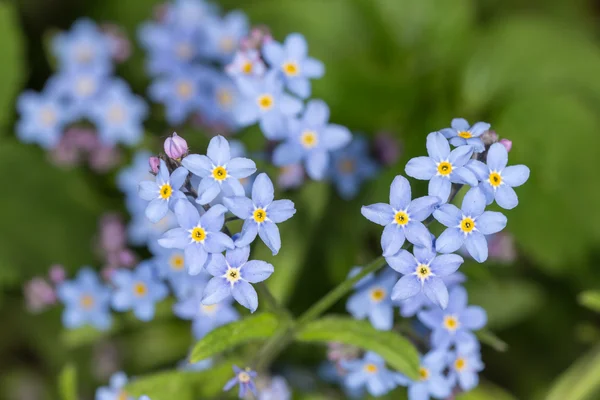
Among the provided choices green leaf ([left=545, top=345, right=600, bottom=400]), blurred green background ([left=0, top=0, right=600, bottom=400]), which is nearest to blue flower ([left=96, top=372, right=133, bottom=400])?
blurred green background ([left=0, top=0, right=600, bottom=400])

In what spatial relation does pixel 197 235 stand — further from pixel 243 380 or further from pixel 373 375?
pixel 373 375

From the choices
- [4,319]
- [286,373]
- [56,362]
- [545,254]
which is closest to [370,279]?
[286,373]

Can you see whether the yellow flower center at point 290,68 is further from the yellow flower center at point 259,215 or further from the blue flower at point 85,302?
the blue flower at point 85,302

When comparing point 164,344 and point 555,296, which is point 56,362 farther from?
point 555,296

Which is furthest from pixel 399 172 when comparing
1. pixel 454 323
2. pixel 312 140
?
pixel 454 323

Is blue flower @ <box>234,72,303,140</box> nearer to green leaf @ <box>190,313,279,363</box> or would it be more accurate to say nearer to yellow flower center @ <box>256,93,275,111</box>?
yellow flower center @ <box>256,93,275,111</box>
